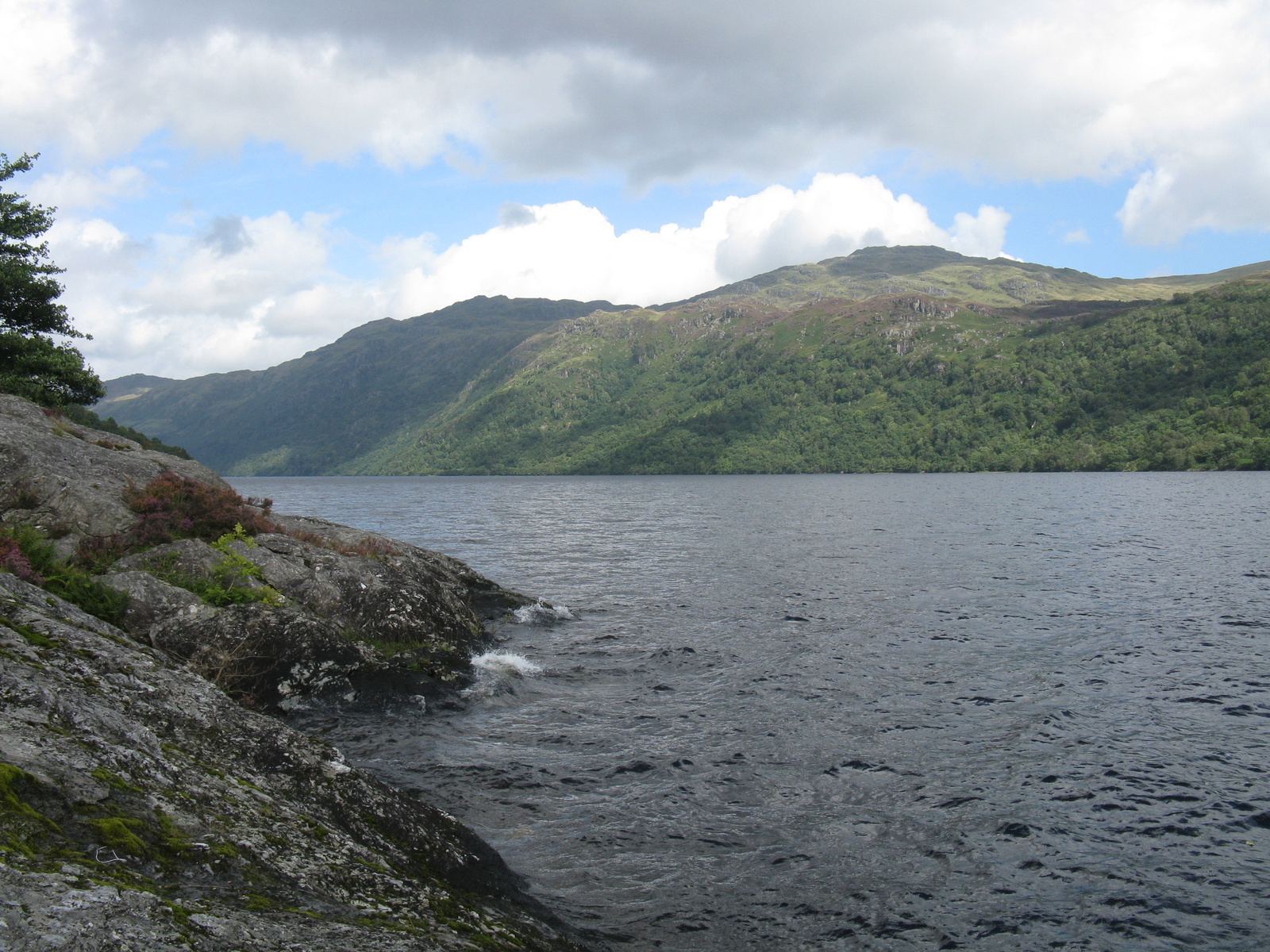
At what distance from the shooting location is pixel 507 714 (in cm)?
1997

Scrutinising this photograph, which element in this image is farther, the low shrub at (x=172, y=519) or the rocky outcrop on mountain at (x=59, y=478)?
the low shrub at (x=172, y=519)

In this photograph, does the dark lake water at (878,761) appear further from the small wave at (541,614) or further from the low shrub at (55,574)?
the low shrub at (55,574)

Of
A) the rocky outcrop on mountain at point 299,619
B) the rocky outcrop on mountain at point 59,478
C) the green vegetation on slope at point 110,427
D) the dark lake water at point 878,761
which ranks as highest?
the green vegetation on slope at point 110,427

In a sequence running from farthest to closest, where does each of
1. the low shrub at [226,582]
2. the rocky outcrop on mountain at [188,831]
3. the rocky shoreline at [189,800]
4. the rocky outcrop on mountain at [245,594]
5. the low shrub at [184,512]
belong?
the low shrub at [184,512] < the low shrub at [226,582] < the rocky outcrop on mountain at [245,594] < the rocky shoreline at [189,800] < the rocky outcrop on mountain at [188,831]

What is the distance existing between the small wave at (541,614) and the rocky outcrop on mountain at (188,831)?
66.1 ft

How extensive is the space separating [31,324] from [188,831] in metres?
35.0

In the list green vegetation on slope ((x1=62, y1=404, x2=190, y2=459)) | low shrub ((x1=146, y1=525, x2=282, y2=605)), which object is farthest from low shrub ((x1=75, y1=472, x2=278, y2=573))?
green vegetation on slope ((x1=62, y1=404, x2=190, y2=459))

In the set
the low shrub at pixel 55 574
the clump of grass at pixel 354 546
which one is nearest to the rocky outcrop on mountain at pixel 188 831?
the low shrub at pixel 55 574

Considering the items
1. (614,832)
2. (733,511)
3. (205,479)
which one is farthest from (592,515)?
(614,832)

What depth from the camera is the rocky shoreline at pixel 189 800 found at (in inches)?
203

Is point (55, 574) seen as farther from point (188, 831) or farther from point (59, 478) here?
point (188, 831)

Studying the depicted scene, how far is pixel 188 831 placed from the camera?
6.71 meters

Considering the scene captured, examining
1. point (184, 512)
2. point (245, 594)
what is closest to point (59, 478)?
point (184, 512)

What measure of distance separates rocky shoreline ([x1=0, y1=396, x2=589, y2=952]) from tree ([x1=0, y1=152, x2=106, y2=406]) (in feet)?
45.1
